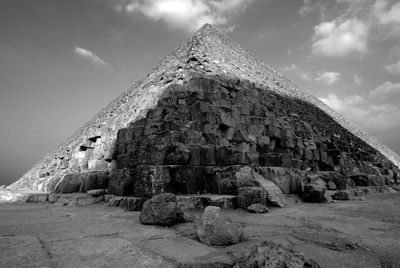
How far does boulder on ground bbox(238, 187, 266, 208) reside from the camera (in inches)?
164

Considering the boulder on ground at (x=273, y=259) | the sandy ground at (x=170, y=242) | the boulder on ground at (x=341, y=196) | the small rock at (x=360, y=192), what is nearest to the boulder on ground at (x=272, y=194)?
the sandy ground at (x=170, y=242)

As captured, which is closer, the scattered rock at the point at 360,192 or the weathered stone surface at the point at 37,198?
the weathered stone surface at the point at 37,198

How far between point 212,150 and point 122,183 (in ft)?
6.48

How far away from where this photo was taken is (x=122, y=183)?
4828mm

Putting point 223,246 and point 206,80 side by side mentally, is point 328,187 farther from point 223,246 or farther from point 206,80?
point 223,246

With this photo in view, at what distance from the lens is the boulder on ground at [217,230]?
7.07 feet

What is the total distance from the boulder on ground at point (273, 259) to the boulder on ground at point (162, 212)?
1511mm

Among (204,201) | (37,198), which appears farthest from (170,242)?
(37,198)

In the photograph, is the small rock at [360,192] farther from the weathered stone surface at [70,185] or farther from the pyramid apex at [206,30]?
the pyramid apex at [206,30]

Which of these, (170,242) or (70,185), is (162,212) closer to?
(170,242)

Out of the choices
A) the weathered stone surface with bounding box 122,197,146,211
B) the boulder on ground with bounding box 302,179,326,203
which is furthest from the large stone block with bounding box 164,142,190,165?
the boulder on ground with bounding box 302,179,326,203

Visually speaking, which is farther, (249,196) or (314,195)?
(314,195)

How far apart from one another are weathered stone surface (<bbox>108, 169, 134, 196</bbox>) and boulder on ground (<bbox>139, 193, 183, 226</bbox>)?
1.81 meters

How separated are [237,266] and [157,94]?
23.6 feet
